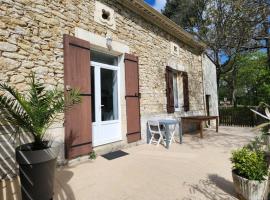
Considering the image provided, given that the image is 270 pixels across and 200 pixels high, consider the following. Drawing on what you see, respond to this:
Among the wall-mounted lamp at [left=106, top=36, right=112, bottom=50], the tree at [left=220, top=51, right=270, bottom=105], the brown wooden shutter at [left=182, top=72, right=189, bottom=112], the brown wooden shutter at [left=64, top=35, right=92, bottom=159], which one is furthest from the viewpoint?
the tree at [left=220, top=51, right=270, bottom=105]

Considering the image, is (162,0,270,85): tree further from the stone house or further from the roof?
the stone house

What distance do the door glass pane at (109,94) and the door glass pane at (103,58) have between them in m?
0.24

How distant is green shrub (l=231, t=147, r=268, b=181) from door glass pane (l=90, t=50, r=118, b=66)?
376cm

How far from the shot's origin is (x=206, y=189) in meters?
2.85

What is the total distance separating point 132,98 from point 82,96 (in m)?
1.71

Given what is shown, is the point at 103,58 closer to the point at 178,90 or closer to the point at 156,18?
the point at 156,18

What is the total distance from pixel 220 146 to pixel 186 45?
4.99 meters

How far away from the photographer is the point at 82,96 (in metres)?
4.14

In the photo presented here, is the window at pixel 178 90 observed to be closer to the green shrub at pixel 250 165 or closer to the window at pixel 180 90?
the window at pixel 180 90

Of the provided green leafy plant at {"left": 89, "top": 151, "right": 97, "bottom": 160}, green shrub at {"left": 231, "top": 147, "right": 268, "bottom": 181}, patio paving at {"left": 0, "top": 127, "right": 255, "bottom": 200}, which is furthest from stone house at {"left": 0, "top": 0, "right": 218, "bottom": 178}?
green shrub at {"left": 231, "top": 147, "right": 268, "bottom": 181}

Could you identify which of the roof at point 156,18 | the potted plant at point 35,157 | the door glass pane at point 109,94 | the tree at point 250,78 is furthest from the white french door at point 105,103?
the tree at point 250,78

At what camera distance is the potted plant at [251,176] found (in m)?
2.35

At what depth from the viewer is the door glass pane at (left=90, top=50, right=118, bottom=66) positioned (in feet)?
16.1

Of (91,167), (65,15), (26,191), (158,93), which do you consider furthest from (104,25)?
(26,191)
